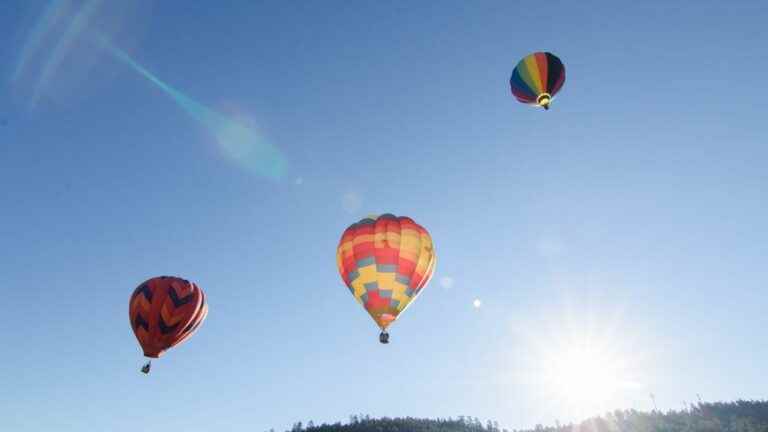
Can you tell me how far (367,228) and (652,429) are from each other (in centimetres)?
15414

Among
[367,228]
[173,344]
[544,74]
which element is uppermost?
[544,74]

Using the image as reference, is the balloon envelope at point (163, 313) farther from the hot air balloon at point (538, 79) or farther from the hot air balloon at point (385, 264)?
the hot air balloon at point (538, 79)

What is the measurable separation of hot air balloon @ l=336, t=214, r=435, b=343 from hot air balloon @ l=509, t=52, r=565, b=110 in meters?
12.4

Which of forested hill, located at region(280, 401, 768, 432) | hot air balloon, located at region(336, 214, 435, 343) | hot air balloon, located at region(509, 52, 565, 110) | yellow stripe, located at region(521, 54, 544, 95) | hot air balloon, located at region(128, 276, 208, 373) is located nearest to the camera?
hot air balloon, located at region(336, 214, 435, 343)

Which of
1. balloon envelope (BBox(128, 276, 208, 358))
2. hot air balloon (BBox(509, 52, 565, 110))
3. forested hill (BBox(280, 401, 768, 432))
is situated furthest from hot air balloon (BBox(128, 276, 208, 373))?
forested hill (BBox(280, 401, 768, 432))

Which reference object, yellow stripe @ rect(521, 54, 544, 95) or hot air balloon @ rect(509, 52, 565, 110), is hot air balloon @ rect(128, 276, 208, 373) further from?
yellow stripe @ rect(521, 54, 544, 95)

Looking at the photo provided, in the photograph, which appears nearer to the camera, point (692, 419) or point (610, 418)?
point (692, 419)

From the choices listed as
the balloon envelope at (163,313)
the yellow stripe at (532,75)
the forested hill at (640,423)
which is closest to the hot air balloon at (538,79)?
the yellow stripe at (532,75)

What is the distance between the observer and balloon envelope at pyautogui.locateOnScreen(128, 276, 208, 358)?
35.2m

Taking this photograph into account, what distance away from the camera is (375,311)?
31.2m

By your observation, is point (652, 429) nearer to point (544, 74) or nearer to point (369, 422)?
point (369, 422)

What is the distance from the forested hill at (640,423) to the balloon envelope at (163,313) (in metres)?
137

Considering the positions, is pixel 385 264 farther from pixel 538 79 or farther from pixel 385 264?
pixel 538 79

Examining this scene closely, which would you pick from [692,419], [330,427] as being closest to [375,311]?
[330,427]
